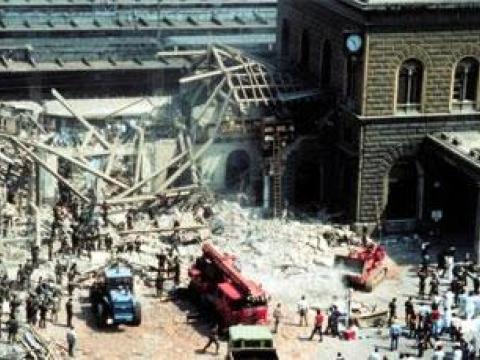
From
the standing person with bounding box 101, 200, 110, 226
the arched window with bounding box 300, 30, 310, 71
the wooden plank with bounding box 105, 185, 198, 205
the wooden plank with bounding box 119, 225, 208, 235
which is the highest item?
the arched window with bounding box 300, 30, 310, 71

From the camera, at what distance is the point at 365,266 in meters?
59.5

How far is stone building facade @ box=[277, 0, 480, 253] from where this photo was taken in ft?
210

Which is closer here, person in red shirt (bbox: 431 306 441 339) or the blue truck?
the blue truck

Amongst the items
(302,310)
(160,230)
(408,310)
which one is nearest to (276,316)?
(302,310)

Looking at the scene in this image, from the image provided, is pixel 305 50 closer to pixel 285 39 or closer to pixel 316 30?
pixel 316 30

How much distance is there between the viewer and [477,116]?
6631cm

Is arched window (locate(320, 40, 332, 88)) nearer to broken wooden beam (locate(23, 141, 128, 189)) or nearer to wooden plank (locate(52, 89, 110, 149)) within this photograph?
wooden plank (locate(52, 89, 110, 149))

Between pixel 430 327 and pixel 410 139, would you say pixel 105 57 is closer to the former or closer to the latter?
pixel 410 139

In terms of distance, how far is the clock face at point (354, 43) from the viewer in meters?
63.7

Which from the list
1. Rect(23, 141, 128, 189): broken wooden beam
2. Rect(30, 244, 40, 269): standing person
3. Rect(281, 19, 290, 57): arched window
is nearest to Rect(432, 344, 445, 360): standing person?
Rect(30, 244, 40, 269): standing person

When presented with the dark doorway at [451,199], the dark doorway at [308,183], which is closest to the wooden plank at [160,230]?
the dark doorway at [308,183]

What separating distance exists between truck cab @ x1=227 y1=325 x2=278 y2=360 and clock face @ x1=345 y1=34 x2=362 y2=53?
20537 mm

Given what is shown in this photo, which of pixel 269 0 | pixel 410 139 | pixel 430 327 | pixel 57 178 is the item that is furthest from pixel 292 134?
pixel 269 0

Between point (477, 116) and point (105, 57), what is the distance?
26.3 metres
